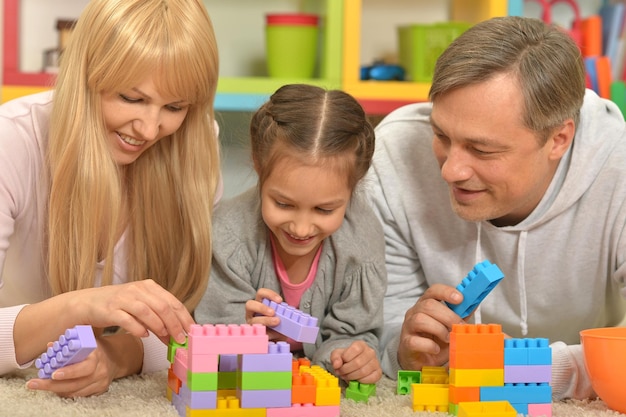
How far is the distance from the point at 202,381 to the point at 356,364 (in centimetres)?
29

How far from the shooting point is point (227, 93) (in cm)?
222

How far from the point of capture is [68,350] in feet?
3.40

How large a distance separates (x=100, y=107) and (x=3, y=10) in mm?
1026

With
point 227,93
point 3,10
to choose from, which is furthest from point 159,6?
point 3,10

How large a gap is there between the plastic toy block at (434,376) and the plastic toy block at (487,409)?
0.11m

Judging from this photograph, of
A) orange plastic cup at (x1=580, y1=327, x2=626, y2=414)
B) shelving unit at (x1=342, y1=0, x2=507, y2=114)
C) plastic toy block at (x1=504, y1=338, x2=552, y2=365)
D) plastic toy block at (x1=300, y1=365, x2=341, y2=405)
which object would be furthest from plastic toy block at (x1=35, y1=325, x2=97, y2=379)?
shelving unit at (x1=342, y1=0, x2=507, y2=114)

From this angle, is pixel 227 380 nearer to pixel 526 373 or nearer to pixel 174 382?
pixel 174 382

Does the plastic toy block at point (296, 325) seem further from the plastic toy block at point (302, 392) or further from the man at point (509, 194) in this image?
the man at point (509, 194)

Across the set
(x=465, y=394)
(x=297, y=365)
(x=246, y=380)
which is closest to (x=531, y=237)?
(x=465, y=394)

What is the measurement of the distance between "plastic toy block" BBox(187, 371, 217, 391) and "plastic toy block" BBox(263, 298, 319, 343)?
0.16 metres

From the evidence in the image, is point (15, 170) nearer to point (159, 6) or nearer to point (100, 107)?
point (100, 107)

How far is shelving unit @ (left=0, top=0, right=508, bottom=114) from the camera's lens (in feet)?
7.20

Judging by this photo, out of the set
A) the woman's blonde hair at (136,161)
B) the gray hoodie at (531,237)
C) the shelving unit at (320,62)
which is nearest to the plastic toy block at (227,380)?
the woman's blonde hair at (136,161)

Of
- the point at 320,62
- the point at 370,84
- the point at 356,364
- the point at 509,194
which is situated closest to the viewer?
the point at 356,364
